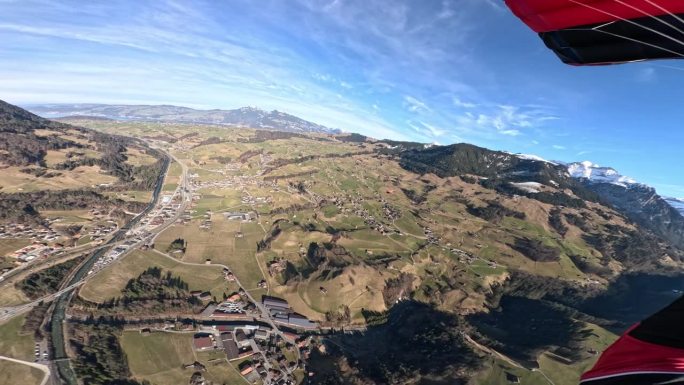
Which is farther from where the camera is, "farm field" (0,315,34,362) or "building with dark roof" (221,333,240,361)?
"building with dark roof" (221,333,240,361)

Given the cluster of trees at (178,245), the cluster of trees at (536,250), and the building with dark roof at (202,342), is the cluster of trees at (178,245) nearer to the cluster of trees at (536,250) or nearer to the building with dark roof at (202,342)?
the building with dark roof at (202,342)

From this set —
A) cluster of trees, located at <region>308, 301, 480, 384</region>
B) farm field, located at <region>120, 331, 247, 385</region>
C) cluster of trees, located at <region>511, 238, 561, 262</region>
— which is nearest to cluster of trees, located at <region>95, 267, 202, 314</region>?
farm field, located at <region>120, 331, 247, 385</region>

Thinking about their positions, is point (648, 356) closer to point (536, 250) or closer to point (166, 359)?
point (166, 359)

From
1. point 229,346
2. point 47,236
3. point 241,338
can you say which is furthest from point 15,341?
point 47,236

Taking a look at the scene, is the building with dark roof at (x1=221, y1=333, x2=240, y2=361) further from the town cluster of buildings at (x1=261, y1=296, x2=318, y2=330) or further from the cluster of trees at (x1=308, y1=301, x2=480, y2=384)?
the cluster of trees at (x1=308, y1=301, x2=480, y2=384)

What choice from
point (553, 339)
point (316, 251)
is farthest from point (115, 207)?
point (553, 339)

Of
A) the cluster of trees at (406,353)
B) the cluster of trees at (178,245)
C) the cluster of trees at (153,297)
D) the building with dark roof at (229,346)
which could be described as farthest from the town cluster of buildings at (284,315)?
the cluster of trees at (178,245)
